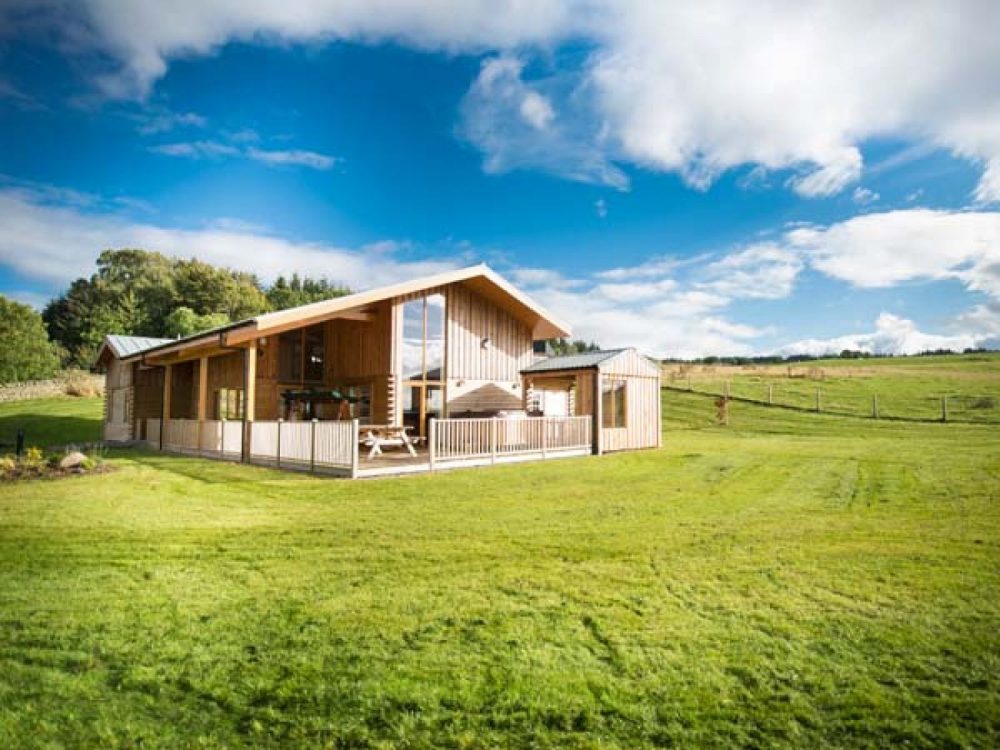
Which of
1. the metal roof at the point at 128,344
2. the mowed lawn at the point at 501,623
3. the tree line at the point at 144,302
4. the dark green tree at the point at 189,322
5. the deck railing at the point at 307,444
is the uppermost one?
the tree line at the point at 144,302

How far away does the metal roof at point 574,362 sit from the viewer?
16.9 meters

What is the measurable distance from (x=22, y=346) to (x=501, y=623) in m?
42.4

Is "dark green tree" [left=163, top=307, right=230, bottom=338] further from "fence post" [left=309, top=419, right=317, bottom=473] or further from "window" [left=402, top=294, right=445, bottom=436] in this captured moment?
"fence post" [left=309, top=419, right=317, bottom=473]

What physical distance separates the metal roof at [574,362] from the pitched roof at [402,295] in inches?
56.0

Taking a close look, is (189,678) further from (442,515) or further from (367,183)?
(367,183)

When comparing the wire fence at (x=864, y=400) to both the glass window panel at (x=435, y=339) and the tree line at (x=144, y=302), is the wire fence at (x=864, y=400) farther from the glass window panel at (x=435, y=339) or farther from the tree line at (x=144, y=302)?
the tree line at (x=144, y=302)

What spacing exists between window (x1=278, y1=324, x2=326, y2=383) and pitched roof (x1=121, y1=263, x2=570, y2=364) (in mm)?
1453

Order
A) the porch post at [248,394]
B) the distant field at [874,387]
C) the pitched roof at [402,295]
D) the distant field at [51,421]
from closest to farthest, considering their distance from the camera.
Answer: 1. the pitched roof at [402,295]
2. the porch post at [248,394]
3. the distant field at [51,421]
4. the distant field at [874,387]

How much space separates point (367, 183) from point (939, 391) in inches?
1226

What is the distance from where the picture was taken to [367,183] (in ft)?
77.9

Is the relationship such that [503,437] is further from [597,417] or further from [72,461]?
[72,461]

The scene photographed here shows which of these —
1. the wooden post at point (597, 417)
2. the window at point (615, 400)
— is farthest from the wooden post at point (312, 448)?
the window at point (615, 400)

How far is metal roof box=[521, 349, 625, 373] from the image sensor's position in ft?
55.5

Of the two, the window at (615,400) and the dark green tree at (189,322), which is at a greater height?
the dark green tree at (189,322)
